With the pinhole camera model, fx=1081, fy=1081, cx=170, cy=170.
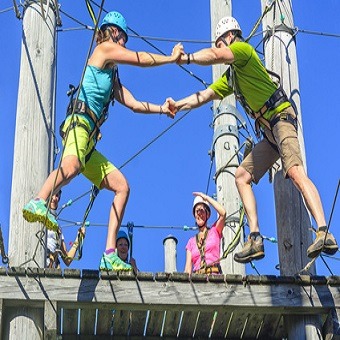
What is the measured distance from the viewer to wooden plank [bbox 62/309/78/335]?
7.50 m

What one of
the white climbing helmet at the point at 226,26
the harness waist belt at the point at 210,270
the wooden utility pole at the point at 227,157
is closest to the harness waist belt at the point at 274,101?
the white climbing helmet at the point at 226,26

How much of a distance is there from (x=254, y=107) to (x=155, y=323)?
1.76 m

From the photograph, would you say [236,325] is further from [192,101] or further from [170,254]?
[170,254]

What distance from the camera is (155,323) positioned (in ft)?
25.3

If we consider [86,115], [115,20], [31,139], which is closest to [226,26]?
[115,20]

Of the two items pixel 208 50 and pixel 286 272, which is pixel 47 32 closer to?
pixel 208 50

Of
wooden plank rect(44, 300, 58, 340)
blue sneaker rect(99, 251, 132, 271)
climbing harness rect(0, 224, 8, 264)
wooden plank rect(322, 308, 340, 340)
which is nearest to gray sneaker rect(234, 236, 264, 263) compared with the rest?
wooden plank rect(322, 308, 340, 340)

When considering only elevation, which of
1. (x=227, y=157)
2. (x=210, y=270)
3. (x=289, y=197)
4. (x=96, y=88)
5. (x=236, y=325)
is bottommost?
(x=236, y=325)

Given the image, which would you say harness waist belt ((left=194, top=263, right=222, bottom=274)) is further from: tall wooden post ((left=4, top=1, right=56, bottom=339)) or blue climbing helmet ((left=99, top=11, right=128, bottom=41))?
blue climbing helmet ((left=99, top=11, right=128, bottom=41))

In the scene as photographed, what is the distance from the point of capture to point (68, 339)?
25.7 feet

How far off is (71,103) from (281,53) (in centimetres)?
214

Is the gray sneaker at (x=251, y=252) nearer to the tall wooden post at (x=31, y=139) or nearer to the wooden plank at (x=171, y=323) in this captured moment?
the wooden plank at (x=171, y=323)

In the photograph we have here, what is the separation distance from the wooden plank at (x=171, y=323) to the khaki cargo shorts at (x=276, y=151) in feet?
3.89

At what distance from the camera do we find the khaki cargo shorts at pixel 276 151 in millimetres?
7727
